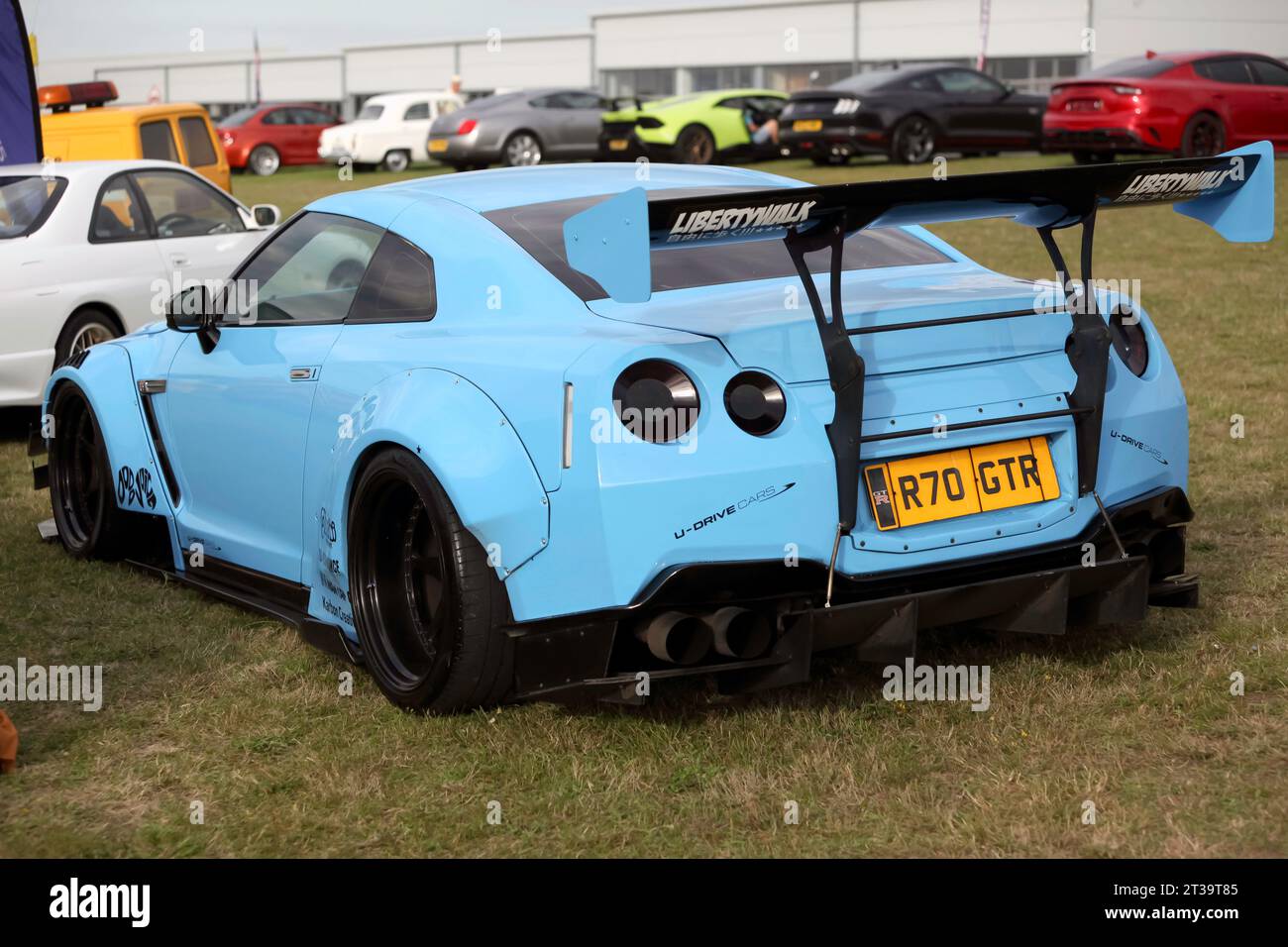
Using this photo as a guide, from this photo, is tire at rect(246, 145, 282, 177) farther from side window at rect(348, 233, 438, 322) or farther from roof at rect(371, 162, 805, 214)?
side window at rect(348, 233, 438, 322)

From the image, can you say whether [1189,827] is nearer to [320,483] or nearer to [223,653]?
[320,483]

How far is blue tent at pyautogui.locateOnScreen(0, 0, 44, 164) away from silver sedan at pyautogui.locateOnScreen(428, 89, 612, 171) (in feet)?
54.3

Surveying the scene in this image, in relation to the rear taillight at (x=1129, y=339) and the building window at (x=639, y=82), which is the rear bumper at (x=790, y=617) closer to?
the rear taillight at (x=1129, y=339)

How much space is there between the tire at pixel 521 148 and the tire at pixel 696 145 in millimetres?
3507

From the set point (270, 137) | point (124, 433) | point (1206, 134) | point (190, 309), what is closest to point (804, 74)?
point (270, 137)

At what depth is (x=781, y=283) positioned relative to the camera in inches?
167

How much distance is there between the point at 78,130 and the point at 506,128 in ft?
41.2

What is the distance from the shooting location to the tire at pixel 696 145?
85.1 feet

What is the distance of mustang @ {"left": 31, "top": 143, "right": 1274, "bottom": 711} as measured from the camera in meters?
3.63

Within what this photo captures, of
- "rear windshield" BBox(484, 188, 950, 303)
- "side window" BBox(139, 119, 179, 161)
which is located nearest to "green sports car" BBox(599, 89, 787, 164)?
"side window" BBox(139, 119, 179, 161)

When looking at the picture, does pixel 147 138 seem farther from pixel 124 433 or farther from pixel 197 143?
pixel 124 433

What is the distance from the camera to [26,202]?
8984 mm

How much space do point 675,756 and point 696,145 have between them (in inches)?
912
